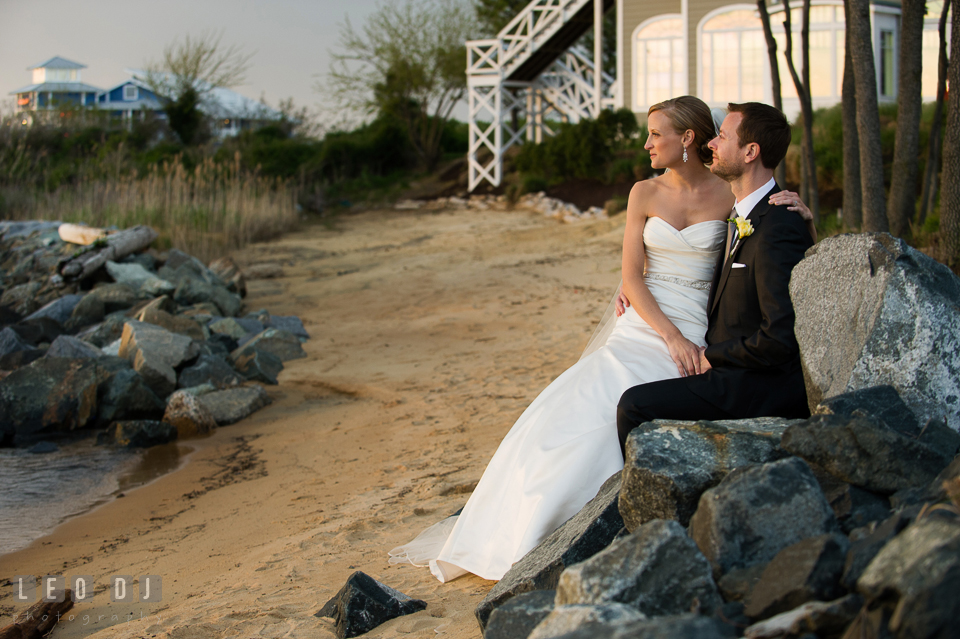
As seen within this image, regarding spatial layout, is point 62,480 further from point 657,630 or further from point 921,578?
point 921,578

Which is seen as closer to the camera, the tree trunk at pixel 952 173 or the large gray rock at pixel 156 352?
the tree trunk at pixel 952 173

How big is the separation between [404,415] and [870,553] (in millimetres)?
4934

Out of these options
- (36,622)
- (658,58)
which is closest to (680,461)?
(36,622)

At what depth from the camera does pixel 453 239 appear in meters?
16.5

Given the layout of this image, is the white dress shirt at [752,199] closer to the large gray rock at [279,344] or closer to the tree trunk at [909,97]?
the tree trunk at [909,97]

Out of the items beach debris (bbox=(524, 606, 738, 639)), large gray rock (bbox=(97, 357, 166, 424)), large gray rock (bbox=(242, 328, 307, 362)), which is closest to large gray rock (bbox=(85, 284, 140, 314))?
large gray rock (bbox=(242, 328, 307, 362))

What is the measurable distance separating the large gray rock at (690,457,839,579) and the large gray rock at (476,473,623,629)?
674 mm

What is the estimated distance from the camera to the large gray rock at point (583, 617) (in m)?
1.95

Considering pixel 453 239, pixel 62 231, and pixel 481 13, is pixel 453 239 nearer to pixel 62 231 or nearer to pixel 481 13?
pixel 62 231

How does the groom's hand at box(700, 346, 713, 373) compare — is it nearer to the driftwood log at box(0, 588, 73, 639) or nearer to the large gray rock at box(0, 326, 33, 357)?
the driftwood log at box(0, 588, 73, 639)

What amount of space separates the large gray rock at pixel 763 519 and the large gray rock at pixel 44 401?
6.62m

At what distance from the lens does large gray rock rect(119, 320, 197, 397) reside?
7648 mm

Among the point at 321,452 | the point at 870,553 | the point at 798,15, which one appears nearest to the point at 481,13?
the point at 798,15

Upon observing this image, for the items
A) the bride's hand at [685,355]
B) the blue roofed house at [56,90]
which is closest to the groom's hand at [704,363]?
the bride's hand at [685,355]
